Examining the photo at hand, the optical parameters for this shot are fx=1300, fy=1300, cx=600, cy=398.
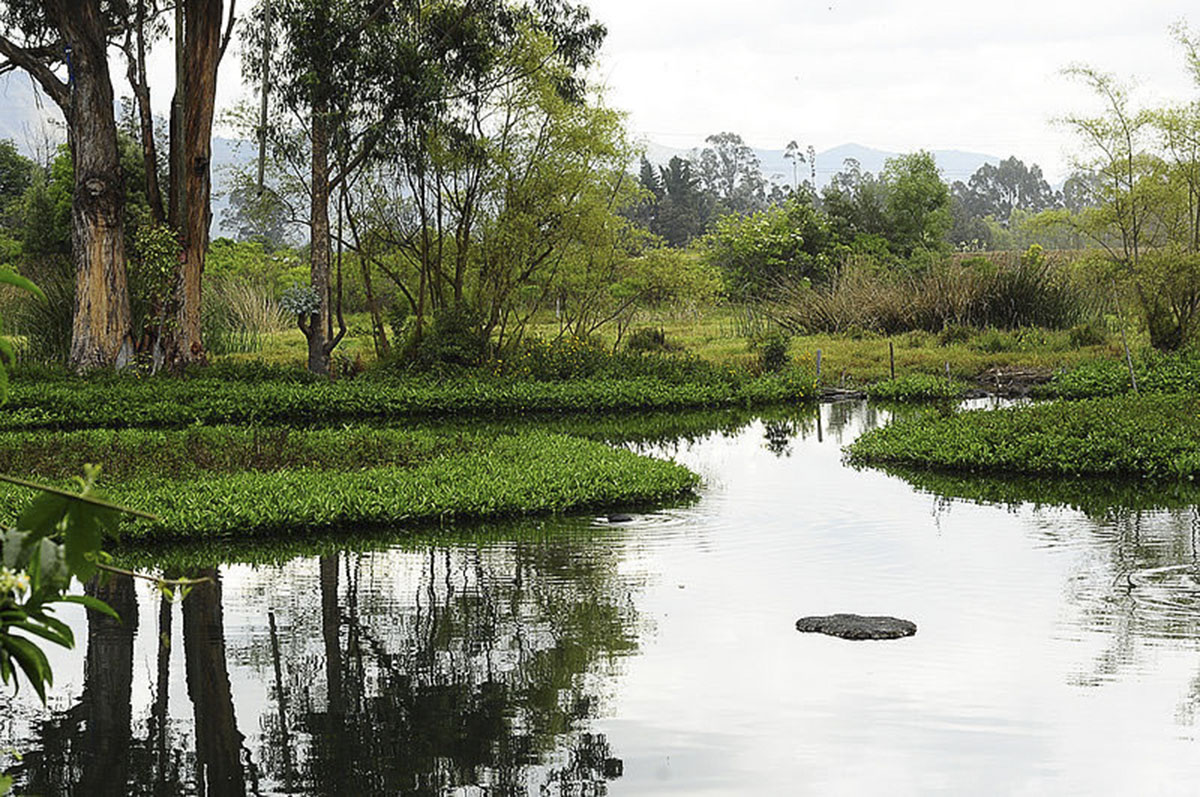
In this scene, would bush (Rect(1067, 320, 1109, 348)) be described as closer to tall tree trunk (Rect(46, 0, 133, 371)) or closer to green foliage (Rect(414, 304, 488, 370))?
green foliage (Rect(414, 304, 488, 370))

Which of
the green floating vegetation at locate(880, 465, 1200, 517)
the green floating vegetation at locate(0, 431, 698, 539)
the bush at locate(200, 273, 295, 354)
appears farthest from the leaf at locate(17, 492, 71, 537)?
the bush at locate(200, 273, 295, 354)

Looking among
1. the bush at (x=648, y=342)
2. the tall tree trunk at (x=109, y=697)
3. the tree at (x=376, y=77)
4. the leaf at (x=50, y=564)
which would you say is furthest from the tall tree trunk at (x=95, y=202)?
the leaf at (x=50, y=564)

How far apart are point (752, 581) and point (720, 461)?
19.0ft

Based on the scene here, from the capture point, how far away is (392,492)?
10.4m

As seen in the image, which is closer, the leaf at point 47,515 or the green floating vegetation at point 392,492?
the leaf at point 47,515

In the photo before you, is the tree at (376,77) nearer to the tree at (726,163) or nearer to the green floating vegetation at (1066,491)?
the green floating vegetation at (1066,491)

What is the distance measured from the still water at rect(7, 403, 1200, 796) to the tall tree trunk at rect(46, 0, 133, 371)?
1120cm

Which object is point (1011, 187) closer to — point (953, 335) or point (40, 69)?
point (953, 335)

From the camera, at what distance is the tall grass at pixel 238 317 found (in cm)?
2498

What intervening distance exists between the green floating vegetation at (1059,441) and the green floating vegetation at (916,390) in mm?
4686

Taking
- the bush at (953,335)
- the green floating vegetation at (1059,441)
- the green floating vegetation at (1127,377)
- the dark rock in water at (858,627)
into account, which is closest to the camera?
the dark rock in water at (858,627)

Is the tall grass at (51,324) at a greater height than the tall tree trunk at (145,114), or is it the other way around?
the tall tree trunk at (145,114)

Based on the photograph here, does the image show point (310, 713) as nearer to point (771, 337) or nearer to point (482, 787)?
point (482, 787)

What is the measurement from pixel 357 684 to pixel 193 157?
15199 mm
